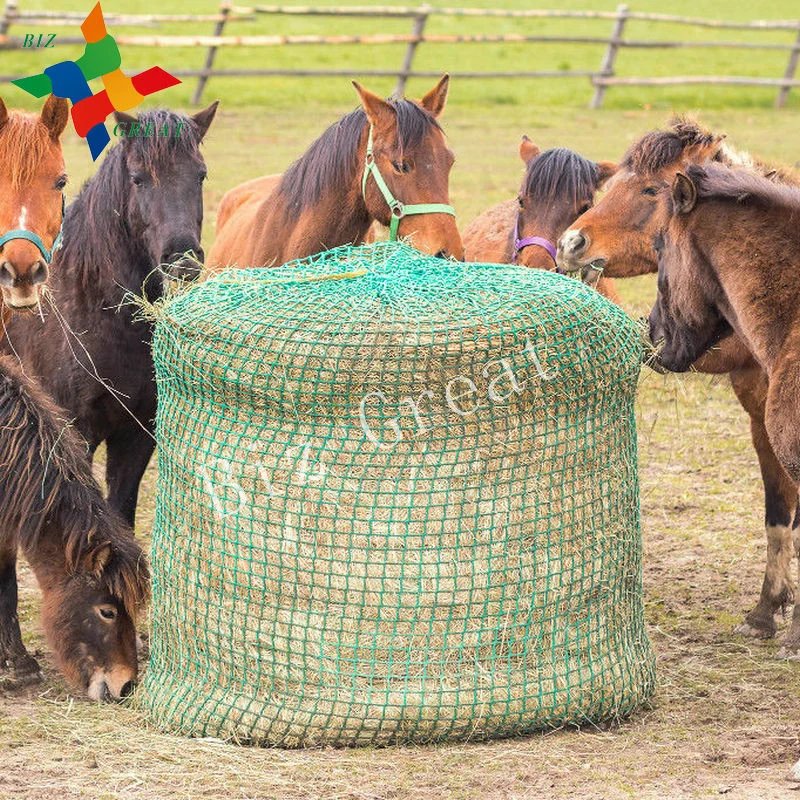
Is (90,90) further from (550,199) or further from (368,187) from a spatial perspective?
(550,199)

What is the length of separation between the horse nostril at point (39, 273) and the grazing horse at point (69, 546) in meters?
0.35

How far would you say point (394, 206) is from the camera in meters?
5.04

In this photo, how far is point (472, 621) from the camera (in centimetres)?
360

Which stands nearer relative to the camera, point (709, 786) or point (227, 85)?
point (709, 786)

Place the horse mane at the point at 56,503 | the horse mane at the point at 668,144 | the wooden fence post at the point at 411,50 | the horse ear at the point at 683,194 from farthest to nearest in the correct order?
the wooden fence post at the point at 411,50, the horse mane at the point at 668,144, the horse mane at the point at 56,503, the horse ear at the point at 683,194

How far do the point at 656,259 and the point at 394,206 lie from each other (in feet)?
3.87

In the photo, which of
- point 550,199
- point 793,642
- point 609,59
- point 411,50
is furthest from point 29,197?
point 609,59

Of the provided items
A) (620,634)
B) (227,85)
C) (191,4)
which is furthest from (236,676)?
(191,4)

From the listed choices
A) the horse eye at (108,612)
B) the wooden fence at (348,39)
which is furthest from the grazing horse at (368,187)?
the wooden fence at (348,39)

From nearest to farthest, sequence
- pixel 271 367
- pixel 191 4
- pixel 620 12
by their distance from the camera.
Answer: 1. pixel 271 367
2. pixel 620 12
3. pixel 191 4

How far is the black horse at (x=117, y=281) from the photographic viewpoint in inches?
191

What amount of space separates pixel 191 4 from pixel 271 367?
34.9 m

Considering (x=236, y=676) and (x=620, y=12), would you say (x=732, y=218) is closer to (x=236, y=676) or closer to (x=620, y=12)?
(x=236, y=676)

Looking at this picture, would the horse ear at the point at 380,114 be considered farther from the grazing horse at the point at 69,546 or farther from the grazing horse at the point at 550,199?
the grazing horse at the point at 69,546
